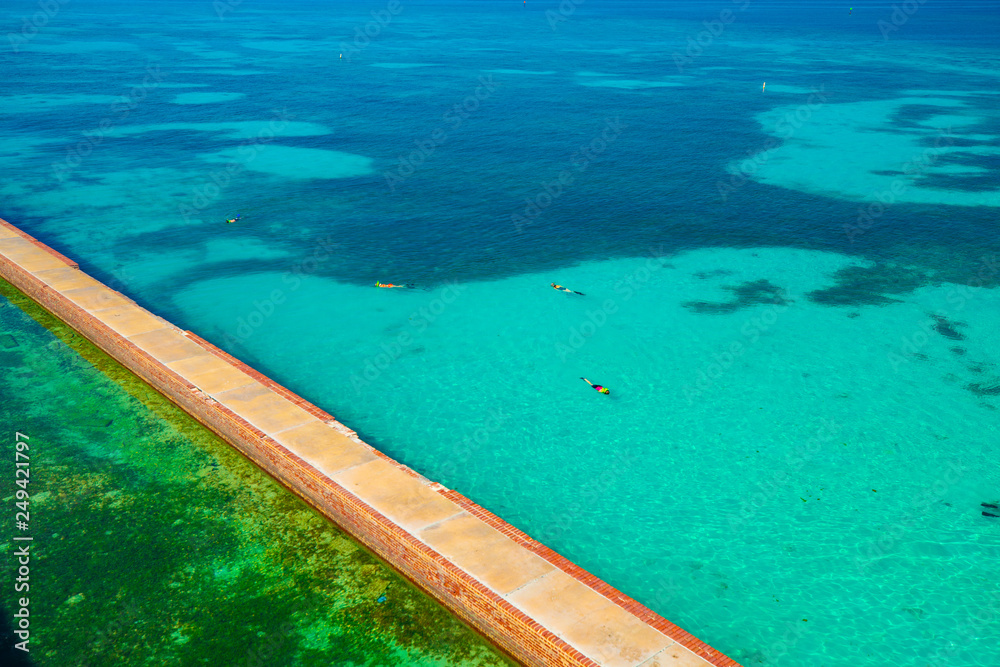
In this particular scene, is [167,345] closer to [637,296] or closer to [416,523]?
[416,523]

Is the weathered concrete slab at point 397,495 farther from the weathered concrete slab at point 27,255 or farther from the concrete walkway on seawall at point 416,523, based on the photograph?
the weathered concrete slab at point 27,255

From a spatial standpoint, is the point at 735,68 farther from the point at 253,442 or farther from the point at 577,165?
the point at 253,442

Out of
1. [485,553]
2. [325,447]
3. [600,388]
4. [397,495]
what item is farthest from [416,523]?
[600,388]

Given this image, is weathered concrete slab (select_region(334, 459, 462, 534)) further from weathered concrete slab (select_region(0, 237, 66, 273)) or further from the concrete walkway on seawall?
weathered concrete slab (select_region(0, 237, 66, 273))

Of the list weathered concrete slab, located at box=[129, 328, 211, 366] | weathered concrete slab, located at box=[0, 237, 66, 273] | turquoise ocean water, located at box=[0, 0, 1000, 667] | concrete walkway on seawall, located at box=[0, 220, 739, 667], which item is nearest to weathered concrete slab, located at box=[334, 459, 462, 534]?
concrete walkway on seawall, located at box=[0, 220, 739, 667]

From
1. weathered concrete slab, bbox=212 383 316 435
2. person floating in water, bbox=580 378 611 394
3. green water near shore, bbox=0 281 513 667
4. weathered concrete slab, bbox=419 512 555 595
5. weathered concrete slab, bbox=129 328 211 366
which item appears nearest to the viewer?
green water near shore, bbox=0 281 513 667

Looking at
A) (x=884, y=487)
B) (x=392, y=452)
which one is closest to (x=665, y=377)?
(x=884, y=487)
